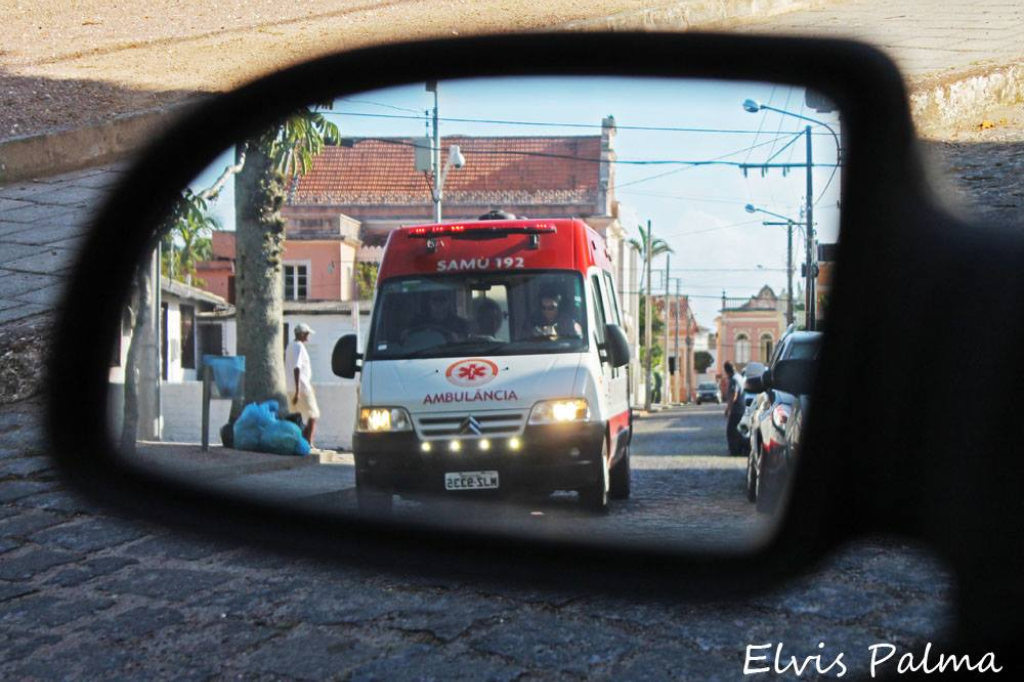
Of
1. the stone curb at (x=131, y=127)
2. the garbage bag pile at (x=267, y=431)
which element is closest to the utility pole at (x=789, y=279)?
the garbage bag pile at (x=267, y=431)

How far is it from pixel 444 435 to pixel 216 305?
766 cm

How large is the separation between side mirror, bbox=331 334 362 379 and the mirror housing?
125 inches

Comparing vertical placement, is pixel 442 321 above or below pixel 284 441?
above

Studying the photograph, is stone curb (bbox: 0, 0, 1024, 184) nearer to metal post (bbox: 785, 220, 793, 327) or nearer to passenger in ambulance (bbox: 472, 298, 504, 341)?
passenger in ambulance (bbox: 472, 298, 504, 341)

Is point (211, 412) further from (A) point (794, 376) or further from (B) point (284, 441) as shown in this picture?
(A) point (794, 376)

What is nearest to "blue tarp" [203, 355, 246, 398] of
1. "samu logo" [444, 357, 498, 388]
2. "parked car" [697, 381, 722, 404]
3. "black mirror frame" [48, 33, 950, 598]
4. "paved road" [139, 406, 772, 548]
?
"samu logo" [444, 357, 498, 388]

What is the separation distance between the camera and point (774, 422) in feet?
8.81

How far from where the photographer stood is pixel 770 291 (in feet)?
9.34

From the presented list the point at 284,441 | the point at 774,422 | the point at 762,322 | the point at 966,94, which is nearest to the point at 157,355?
the point at 284,441

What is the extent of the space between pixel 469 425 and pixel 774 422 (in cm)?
119

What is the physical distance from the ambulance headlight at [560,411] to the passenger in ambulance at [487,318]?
0.38 m

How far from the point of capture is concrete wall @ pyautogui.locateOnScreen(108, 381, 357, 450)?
4.14 m

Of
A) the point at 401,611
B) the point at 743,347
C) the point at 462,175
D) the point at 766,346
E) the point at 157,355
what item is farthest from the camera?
the point at 157,355

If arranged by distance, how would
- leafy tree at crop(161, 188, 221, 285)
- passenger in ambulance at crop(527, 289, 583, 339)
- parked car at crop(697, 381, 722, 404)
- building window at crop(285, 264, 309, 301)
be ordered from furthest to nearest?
parked car at crop(697, 381, 722, 404)
building window at crop(285, 264, 309, 301)
passenger in ambulance at crop(527, 289, 583, 339)
leafy tree at crop(161, 188, 221, 285)
